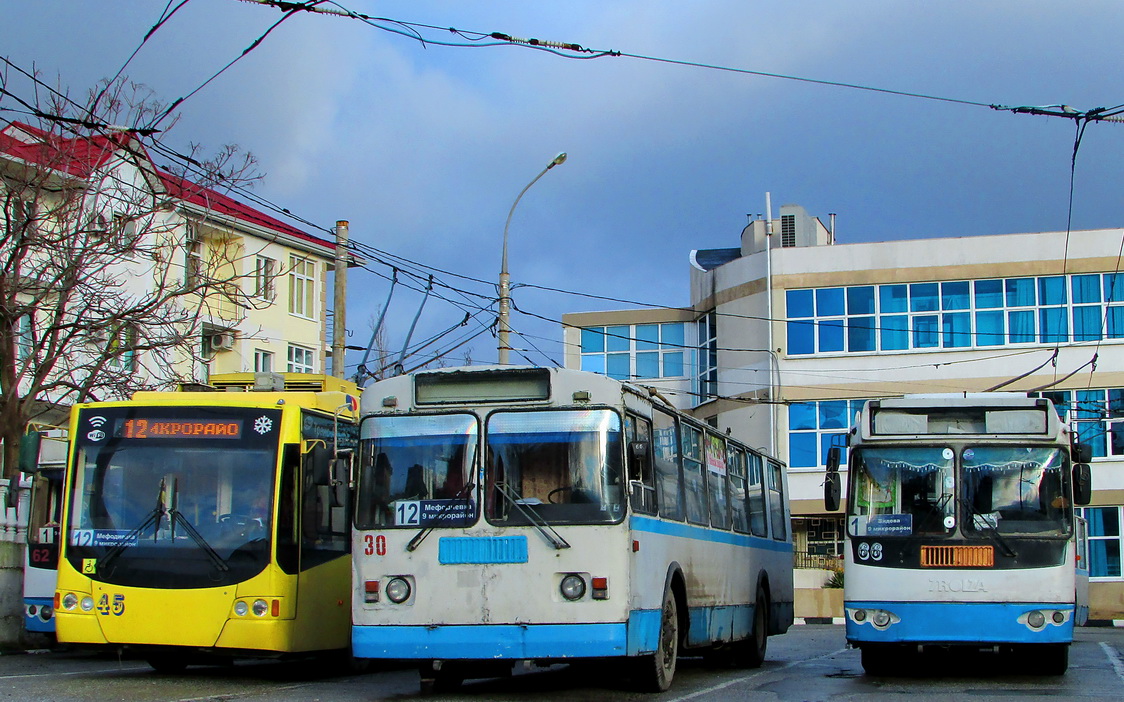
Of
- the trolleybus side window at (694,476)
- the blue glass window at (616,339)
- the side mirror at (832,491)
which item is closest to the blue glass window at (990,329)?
the blue glass window at (616,339)

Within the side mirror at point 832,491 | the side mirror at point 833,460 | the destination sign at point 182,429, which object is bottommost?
the side mirror at point 832,491

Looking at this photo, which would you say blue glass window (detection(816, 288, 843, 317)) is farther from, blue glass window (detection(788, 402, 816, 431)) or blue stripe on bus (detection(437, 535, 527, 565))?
blue stripe on bus (detection(437, 535, 527, 565))

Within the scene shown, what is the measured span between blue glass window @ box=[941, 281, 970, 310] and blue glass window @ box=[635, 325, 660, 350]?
439 inches

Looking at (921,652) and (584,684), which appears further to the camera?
(921,652)

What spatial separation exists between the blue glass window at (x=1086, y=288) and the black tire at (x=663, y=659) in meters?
30.3

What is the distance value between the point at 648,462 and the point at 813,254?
3098cm

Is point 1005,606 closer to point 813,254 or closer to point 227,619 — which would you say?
point 227,619

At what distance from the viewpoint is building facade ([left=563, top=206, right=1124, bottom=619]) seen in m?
39.4

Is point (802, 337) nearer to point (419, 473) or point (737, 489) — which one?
point (737, 489)

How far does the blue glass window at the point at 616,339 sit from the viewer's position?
49031mm

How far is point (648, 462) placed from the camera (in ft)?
38.5

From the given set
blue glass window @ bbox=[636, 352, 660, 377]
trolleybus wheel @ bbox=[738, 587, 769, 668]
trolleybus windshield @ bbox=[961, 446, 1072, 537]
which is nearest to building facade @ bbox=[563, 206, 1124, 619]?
blue glass window @ bbox=[636, 352, 660, 377]

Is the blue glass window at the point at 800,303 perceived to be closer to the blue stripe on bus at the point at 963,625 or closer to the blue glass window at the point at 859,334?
the blue glass window at the point at 859,334

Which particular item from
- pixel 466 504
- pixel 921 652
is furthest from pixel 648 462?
pixel 921 652
